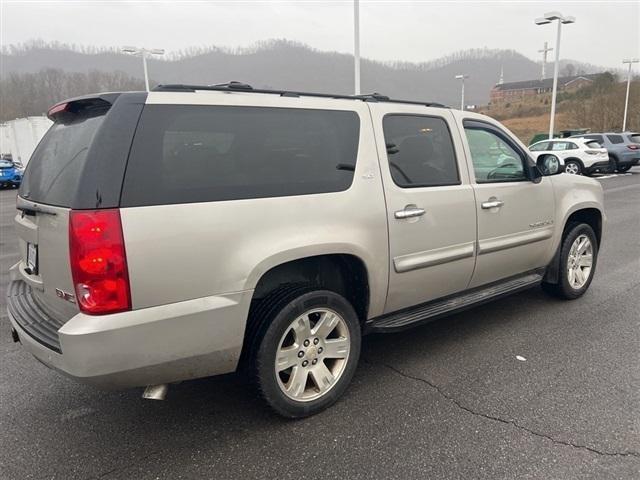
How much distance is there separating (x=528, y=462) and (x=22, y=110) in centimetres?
7336

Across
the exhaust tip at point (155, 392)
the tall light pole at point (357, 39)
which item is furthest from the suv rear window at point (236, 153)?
the tall light pole at point (357, 39)

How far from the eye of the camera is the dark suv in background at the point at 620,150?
21.7 m

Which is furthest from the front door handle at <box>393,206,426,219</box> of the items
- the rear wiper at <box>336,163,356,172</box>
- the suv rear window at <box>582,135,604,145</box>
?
the suv rear window at <box>582,135,604,145</box>

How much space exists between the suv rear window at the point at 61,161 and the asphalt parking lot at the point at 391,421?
4.34 ft

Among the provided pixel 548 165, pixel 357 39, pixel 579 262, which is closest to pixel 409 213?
pixel 548 165

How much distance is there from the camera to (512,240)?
4031 mm

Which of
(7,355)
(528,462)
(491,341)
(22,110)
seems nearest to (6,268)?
(7,355)

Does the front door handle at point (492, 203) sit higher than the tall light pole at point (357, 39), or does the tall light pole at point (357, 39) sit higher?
the tall light pole at point (357, 39)

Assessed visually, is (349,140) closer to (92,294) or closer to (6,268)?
(92,294)

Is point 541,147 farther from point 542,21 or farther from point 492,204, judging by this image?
point 492,204

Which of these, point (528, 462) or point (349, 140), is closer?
point (528, 462)

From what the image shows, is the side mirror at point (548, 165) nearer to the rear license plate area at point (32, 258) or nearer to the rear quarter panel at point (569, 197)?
the rear quarter panel at point (569, 197)

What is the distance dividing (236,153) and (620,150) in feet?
77.7

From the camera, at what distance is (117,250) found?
2215 millimetres
